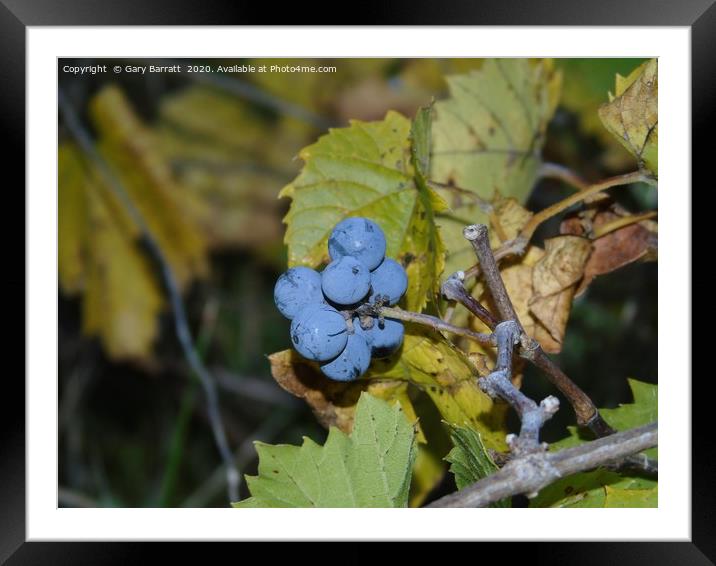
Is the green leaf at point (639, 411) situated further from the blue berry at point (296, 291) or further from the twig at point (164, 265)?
the twig at point (164, 265)

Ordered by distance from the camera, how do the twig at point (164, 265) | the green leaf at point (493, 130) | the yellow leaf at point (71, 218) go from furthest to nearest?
the yellow leaf at point (71, 218), the twig at point (164, 265), the green leaf at point (493, 130)

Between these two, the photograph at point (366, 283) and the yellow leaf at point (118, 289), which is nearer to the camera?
the photograph at point (366, 283)

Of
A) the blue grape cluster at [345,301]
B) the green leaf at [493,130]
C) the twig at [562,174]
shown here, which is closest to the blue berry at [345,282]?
the blue grape cluster at [345,301]

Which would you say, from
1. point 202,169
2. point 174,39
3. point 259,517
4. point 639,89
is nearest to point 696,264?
point 639,89

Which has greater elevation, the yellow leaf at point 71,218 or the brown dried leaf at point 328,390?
the yellow leaf at point 71,218

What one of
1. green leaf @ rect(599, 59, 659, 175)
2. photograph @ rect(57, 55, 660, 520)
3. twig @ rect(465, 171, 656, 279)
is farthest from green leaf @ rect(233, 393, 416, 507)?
green leaf @ rect(599, 59, 659, 175)
